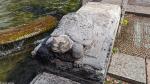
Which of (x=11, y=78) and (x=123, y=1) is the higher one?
(x=123, y=1)

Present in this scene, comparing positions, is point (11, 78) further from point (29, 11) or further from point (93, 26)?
point (29, 11)

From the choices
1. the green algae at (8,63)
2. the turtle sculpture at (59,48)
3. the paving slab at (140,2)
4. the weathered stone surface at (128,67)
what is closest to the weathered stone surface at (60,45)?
the turtle sculpture at (59,48)

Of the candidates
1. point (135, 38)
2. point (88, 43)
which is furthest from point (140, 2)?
point (88, 43)

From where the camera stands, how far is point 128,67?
5.23 meters

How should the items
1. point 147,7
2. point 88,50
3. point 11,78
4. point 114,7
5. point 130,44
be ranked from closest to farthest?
1. point 88,50
2. point 11,78
3. point 130,44
4. point 114,7
5. point 147,7

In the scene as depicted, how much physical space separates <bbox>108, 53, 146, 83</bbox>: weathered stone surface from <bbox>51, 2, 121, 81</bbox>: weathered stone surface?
2.12ft

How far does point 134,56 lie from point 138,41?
94 cm

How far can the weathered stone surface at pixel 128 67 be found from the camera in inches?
193

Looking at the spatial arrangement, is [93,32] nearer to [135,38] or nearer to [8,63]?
[135,38]

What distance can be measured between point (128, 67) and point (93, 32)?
47.5 inches

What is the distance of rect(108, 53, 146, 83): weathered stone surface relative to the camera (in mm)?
4914

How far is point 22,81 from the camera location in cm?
521

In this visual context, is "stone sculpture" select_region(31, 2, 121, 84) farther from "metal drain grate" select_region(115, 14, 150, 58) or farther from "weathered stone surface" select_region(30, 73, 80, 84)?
"metal drain grate" select_region(115, 14, 150, 58)

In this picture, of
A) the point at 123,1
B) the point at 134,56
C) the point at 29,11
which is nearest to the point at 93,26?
the point at 134,56
